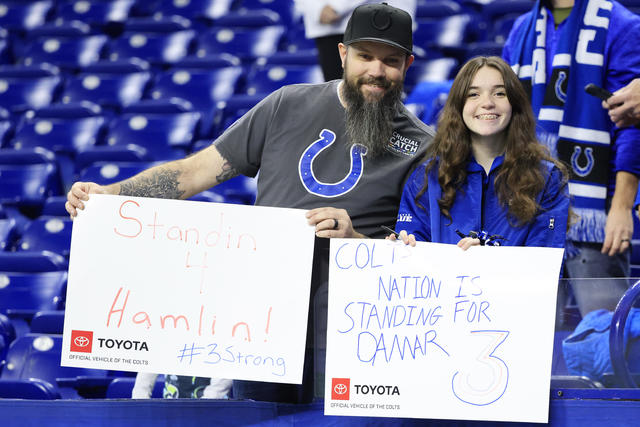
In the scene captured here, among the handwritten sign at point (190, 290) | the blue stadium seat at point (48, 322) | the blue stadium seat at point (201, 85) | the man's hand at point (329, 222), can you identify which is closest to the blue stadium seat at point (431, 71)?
the blue stadium seat at point (201, 85)

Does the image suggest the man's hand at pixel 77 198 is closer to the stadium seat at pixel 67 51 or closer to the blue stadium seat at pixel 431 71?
the blue stadium seat at pixel 431 71

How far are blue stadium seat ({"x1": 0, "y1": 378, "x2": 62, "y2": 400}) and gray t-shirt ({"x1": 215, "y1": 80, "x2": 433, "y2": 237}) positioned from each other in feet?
3.91

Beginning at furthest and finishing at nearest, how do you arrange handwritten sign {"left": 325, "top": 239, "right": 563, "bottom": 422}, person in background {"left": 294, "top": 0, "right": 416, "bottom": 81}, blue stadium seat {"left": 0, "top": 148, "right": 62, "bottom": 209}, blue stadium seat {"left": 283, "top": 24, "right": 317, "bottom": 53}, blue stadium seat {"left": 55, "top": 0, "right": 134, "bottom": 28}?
blue stadium seat {"left": 55, "top": 0, "right": 134, "bottom": 28} < blue stadium seat {"left": 283, "top": 24, "right": 317, "bottom": 53} < blue stadium seat {"left": 0, "top": 148, "right": 62, "bottom": 209} < person in background {"left": 294, "top": 0, "right": 416, "bottom": 81} < handwritten sign {"left": 325, "top": 239, "right": 563, "bottom": 422}

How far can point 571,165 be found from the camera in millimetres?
3133

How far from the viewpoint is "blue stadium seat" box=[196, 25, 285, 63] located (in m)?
6.86

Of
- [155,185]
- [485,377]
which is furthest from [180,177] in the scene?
[485,377]

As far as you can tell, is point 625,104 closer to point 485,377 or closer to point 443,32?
point 485,377

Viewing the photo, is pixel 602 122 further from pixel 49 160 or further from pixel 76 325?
pixel 49 160

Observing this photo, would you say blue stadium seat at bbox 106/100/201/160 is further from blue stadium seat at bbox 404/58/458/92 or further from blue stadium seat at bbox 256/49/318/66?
blue stadium seat at bbox 404/58/458/92

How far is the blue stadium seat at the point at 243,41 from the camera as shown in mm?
6855

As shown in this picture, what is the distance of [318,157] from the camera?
8.86 feet

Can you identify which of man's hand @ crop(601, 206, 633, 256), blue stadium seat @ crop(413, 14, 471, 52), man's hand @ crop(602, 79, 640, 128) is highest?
blue stadium seat @ crop(413, 14, 471, 52)

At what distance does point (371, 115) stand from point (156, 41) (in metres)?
4.86

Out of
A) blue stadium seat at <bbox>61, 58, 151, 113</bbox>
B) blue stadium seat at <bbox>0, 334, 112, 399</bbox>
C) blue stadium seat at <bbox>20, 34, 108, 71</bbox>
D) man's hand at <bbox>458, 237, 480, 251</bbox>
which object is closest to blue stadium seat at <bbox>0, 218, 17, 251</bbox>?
blue stadium seat at <bbox>0, 334, 112, 399</bbox>
